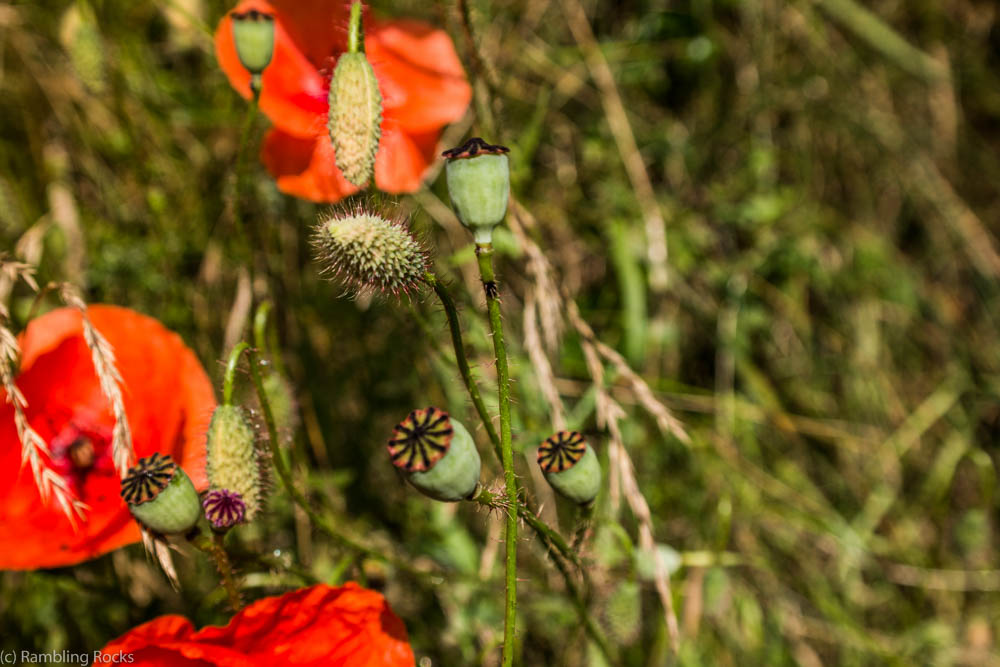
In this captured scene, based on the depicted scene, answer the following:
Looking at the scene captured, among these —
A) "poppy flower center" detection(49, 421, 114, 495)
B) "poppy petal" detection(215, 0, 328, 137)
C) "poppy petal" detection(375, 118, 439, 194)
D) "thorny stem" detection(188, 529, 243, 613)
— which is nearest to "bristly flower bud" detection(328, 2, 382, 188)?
"poppy petal" detection(215, 0, 328, 137)

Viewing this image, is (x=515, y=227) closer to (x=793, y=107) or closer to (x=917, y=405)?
(x=793, y=107)

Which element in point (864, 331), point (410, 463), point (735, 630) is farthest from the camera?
point (864, 331)

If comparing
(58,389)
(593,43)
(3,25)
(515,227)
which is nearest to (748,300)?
(593,43)

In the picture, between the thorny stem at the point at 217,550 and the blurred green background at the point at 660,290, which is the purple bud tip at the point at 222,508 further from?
the blurred green background at the point at 660,290

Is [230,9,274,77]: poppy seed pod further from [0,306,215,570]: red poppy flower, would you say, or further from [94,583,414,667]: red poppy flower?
[94,583,414,667]: red poppy flower

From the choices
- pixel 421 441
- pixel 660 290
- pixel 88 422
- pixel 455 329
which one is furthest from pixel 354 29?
pixel 660 290

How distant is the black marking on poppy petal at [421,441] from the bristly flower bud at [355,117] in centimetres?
32

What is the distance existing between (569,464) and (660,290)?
133cm

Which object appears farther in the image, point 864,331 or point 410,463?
point 864,331

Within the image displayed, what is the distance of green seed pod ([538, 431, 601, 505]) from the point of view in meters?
1.04

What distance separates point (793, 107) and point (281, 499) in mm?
1827

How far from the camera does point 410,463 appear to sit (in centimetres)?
90

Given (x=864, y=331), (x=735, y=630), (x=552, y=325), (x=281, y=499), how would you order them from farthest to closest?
(x=864, y=331) < (x=735, y=630) < (x=281, y=499) < (x=552, y=325)

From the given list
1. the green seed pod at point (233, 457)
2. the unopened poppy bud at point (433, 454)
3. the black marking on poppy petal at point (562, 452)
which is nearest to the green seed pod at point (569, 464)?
the black marking on poppy petal at point (562, 452)
